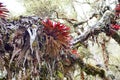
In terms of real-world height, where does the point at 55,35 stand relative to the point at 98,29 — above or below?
above

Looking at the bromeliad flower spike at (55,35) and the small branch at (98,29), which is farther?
the small branch at (98,29)

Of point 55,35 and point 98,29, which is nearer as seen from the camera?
point 55,35

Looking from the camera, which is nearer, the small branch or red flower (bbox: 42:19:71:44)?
red flower (bbox: 42:19:71:44)

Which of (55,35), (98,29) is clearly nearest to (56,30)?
(55,35)

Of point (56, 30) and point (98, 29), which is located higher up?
point (56, 30)

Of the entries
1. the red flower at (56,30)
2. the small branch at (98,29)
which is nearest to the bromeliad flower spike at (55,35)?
the red flower at (56,30)

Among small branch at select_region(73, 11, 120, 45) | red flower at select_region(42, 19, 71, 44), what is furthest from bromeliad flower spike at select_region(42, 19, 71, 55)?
small branch at select_region(73, 11, 120, 45)

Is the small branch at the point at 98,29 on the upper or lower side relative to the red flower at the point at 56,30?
lower

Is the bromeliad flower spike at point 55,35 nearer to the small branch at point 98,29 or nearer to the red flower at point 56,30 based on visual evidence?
the red flower at point 56,30

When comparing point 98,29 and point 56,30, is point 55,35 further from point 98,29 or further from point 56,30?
point 98,29

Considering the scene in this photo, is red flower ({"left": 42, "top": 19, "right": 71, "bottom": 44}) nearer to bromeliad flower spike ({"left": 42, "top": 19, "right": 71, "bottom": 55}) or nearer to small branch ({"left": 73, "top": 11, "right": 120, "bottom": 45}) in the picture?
bromeliad flower spike ({"left": 42, "top": 19, "right": 71, "bottom": 55})

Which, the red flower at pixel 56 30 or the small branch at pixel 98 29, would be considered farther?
the small branch at pixel 98 29

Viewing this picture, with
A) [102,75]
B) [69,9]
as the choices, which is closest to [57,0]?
[69,9]
